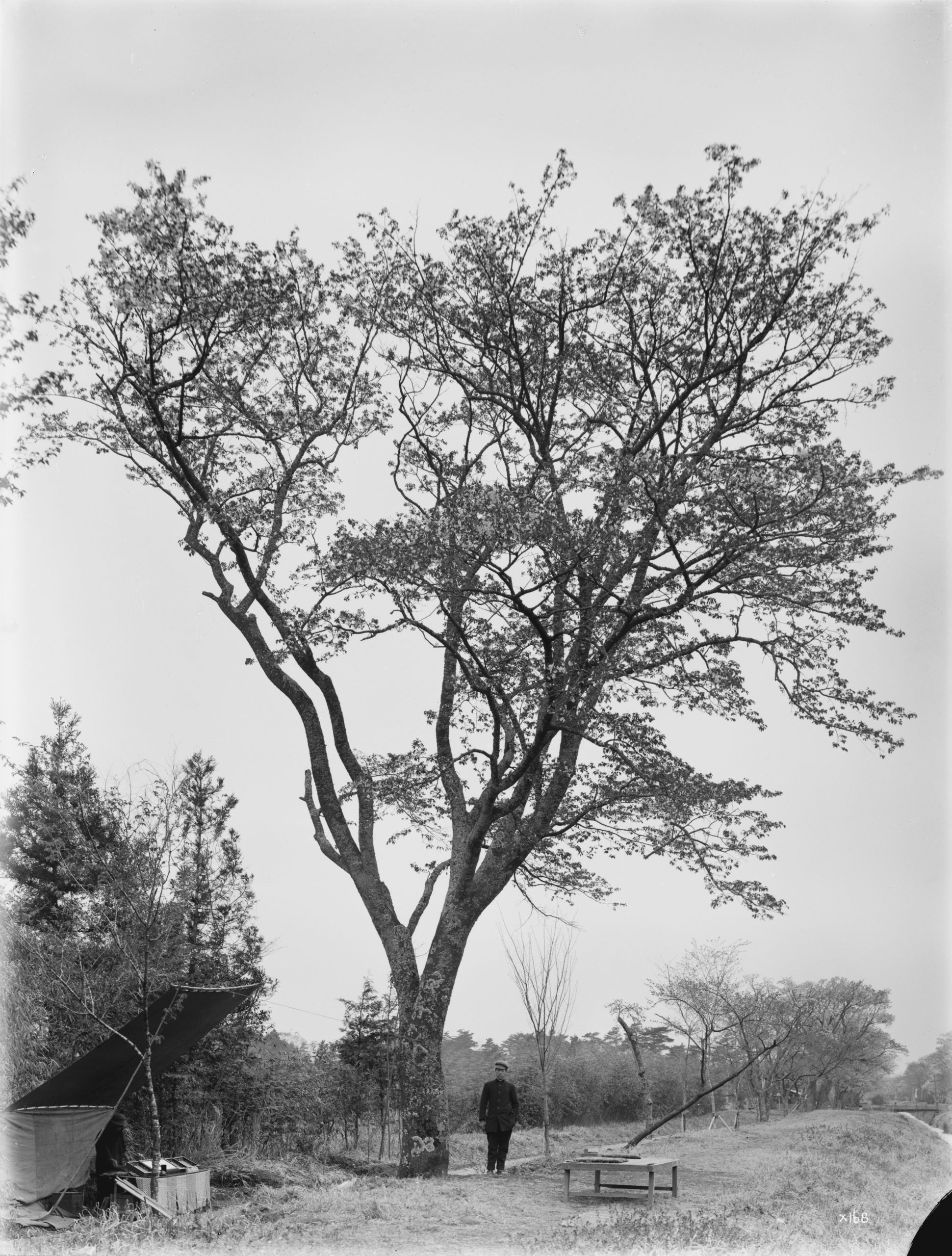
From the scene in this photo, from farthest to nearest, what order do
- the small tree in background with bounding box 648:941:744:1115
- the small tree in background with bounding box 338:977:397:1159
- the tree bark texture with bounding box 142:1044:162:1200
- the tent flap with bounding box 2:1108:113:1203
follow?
the small tree in background with bounding box 648:941:744:1115
the small tree in background with bounding box 338:977:397:1159
the tent flap with bounding box 2:1108:113:1203
the tree bark texture with bounding box 142:1044:162:1200

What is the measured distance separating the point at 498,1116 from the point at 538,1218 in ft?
8.37

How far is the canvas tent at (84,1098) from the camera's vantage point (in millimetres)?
7938

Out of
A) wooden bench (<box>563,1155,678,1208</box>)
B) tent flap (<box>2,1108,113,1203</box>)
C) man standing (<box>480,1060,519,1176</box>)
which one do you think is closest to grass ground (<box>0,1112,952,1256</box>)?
wooden bench (<box>563,1155,678,1208</box>)

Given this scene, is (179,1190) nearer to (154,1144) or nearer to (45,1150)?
(154,1144)

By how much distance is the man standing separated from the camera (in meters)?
9.88

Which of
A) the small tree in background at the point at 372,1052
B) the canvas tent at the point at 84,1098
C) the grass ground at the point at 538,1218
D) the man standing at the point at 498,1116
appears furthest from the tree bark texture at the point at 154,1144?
the small tree in background at the point at 372,1052

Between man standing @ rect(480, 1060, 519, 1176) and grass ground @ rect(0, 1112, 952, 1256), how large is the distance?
22cm

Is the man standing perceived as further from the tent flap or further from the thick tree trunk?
the tent flap

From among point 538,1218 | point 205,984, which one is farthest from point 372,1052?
point 538,1218

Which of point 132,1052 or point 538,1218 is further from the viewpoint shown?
point 132,1052

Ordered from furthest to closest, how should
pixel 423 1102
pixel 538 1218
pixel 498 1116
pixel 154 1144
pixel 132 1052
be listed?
pixel 498 1116, pixel 423 1102, pixel 132 1052, pixel 154 1144, pixel 538 1218

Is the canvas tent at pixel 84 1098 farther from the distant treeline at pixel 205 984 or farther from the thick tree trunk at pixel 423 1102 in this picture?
the thick tree trunk at pixel 423 1102

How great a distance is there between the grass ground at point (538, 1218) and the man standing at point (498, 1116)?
0.22 metres

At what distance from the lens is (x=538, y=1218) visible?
7398mm
